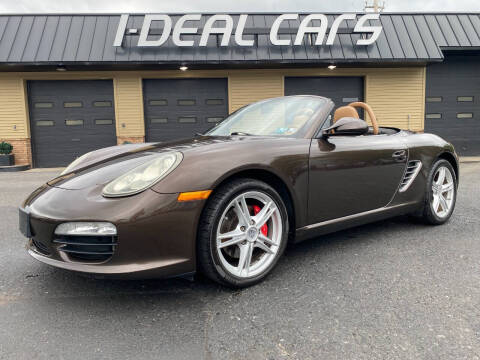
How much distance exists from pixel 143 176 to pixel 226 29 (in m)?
9.63

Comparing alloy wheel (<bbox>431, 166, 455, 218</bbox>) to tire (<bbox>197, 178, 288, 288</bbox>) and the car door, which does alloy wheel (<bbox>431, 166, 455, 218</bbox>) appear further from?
tire (<bbox>197, 178, 288, 288</bbox>)

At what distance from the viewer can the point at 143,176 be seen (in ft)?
6.59

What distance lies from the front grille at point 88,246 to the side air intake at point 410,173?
96.7 inches

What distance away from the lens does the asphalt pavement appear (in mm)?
1628

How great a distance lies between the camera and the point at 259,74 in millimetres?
11953

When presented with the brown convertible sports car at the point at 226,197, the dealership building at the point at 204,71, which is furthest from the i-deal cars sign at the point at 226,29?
the brown convertible sports car at the point at 226,197

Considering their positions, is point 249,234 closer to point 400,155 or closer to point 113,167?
point 113,167

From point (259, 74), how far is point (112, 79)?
4789 mm

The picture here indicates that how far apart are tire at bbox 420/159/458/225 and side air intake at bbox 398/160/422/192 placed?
0.76 ft

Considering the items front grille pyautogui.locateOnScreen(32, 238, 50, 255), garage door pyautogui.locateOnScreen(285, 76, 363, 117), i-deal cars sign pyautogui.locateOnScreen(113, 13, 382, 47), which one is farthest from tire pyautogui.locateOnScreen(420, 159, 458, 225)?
garage door pyautogui.locateOnScreen(285, 76, 363, 117)

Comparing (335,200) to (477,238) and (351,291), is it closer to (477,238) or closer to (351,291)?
(351,291)

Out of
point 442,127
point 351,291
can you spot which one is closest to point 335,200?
point 351,291

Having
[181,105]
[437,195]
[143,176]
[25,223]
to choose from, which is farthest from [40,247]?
[181,105]

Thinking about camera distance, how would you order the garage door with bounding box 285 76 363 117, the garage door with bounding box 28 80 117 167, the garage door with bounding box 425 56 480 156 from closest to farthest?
the garage door with bounding box 28 80 117 167 → the garage door with bounding box 285 76 363 117 → the garage door with bounding box 425 56 480 156
